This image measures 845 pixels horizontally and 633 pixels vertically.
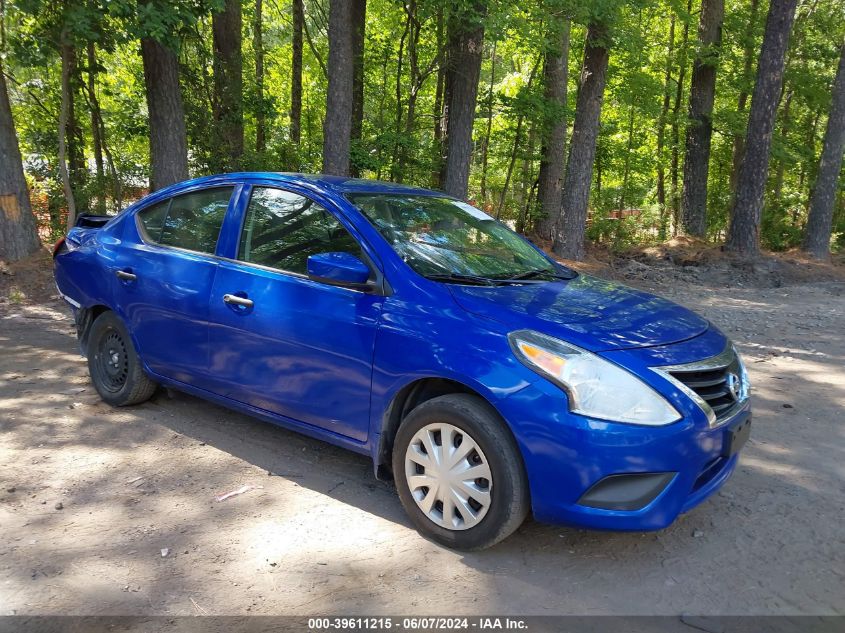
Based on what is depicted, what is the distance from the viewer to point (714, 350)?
3377 millimetres

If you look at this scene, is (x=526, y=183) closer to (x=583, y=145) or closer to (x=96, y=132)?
(x=583, y=145)

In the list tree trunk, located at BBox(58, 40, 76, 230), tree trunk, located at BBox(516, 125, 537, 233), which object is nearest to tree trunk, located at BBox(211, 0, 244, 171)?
tree trunk, located at BBox(58, 40, 76, 230)

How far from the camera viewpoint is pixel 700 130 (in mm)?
17969

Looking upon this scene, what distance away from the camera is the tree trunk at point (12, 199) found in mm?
9508

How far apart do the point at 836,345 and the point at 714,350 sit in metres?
5.54

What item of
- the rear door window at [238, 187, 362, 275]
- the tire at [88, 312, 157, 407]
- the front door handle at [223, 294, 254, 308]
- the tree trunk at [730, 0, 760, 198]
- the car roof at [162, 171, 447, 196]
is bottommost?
the tire at [88, 312, 157, 407]

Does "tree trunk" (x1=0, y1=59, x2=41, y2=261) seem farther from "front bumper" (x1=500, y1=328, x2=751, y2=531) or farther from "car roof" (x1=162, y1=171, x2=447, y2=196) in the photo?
"front bumper" (x1=500, y1=328, x2=751, y2=531)

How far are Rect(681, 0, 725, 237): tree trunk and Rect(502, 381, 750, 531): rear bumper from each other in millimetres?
16233

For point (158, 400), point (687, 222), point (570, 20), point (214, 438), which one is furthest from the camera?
point (687, 222)

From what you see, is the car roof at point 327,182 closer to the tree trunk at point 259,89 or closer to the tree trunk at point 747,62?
the tree trunk at point 259,89

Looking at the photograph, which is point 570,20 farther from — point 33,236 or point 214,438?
point 214,438

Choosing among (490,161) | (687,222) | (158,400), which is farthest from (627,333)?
(490,161)

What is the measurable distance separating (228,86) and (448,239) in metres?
11.2

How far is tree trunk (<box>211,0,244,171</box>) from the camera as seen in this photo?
44.5ft
